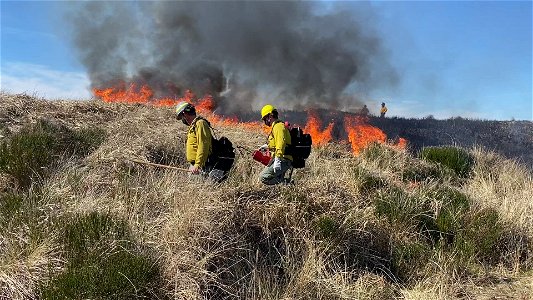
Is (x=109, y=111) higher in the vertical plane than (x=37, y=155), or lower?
higher

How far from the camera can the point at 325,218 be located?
572 centimetres

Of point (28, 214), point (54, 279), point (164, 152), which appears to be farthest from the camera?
point (164, 152)

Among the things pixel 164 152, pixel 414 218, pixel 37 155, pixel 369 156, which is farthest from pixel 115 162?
pixel 369 156

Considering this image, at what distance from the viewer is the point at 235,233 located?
528 cm

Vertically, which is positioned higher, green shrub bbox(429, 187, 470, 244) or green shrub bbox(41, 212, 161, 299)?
green shrub bbox(429, 187, 470, 244)

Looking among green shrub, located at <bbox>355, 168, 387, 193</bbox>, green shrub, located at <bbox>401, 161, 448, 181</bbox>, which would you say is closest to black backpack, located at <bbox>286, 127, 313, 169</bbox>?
green shrub, located at <bbox>355, 168, 387, 193</bbox>

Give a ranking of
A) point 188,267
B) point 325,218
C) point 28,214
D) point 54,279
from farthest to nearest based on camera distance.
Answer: point 325,218, point 28,214, point 188,267, point 54,279

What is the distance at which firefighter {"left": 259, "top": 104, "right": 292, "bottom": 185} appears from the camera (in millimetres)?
6585

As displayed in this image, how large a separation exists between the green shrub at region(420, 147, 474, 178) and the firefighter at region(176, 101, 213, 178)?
6.14 meters

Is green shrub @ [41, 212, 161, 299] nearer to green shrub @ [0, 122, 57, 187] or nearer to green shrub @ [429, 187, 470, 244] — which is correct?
green shrub @ [0, 122, 57, 187]

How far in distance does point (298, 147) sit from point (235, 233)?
6.27ft

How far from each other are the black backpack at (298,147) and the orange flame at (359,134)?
17.2ft

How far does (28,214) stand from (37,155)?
2.03m

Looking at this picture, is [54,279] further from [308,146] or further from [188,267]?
[308,146]
